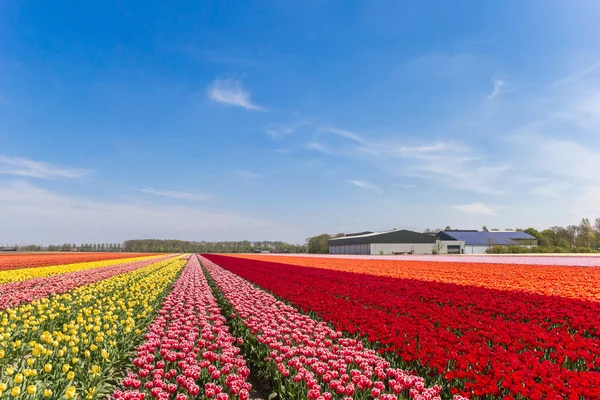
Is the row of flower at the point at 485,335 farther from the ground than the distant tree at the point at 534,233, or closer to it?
closer to it

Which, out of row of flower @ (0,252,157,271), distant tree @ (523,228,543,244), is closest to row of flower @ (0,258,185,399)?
row of flower @ (0,252,157,271)

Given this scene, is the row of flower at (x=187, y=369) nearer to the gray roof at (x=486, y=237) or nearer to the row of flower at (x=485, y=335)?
the row of flower at (x=485, y=335)

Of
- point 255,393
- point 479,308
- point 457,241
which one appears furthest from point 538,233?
point 255,393

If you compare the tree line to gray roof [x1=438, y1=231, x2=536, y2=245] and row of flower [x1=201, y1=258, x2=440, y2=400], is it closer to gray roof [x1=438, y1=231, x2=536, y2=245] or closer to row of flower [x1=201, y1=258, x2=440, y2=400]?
gray roof [x1=438, y1=231, x2=536, y2=245]

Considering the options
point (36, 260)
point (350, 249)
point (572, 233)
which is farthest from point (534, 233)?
point (36, 260)

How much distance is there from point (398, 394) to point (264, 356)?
9.22 ft

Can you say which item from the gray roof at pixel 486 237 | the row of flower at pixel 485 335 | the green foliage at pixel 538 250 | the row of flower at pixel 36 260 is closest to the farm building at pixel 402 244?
the gray roof at pixel 486 237

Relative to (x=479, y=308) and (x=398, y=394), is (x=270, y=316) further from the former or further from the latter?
(x=479, y=308)

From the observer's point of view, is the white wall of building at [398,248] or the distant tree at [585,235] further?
the distant tree at [585,235]

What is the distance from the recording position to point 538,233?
346 ft

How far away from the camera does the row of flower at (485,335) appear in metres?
4.15

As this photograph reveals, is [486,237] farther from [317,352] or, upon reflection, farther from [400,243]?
[317,352]

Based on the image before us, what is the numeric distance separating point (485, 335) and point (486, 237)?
90189 mm

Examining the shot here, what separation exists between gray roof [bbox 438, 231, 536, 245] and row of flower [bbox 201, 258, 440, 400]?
84966 mm
